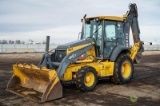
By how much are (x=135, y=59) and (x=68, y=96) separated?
15.6ft

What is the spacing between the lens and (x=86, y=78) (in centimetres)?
912

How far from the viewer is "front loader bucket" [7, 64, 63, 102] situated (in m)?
7.82

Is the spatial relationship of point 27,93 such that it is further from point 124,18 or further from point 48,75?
point 124,18

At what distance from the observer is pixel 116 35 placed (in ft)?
36.0

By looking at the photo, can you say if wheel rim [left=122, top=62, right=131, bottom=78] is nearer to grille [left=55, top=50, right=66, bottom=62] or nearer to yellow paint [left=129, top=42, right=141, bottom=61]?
yellow paint [left=129, top=42, right=141, bottom=61]

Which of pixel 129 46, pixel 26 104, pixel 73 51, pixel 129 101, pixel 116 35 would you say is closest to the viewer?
pixel 26 104

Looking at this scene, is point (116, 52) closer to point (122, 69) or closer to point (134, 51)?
point (122, 69)

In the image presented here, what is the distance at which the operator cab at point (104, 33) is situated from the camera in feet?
33.8

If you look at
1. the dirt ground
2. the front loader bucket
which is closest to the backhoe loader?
the front loader bucket

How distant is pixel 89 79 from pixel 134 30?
4.33 meters

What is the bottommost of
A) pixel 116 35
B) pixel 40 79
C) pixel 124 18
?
pixel 40 79

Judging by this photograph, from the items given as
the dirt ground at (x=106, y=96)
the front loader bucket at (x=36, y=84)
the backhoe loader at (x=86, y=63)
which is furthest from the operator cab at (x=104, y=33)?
the front loader bucket at (x=36, y=84)

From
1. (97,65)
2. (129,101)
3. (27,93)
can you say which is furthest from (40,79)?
(129,101)

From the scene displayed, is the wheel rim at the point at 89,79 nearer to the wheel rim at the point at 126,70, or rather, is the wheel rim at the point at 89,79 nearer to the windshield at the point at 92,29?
the windshield at the point at 92,29
